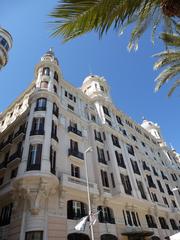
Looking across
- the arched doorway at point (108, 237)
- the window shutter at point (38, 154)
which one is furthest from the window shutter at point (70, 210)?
the window shutter at point (38, 154)

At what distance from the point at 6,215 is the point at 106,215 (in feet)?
34.1

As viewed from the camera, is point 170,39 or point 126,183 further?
point 126,183

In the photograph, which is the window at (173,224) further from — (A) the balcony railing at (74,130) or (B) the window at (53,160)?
(B) the window at (53,160)

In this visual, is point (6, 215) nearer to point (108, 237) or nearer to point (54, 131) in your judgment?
point (54, 131)

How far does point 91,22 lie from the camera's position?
423 centimetres

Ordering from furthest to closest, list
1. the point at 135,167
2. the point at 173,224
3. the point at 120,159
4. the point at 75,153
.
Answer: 1. the point at 173,224
2. the point at 135,167
3. the point at 120,159
4. the point at 75,153

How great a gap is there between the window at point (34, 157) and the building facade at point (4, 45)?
552 inches

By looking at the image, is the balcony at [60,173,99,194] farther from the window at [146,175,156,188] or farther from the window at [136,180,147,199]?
the window at [146,175,156,188]

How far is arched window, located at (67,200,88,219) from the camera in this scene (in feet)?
58.5

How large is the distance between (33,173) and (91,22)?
48.6ft

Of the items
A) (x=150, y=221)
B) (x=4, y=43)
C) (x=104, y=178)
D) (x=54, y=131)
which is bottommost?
(x=150, y=221)

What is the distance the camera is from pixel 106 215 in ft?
67.9

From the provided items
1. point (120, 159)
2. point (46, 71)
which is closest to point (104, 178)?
point (120, 159)

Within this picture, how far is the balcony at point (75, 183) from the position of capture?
18053mm
